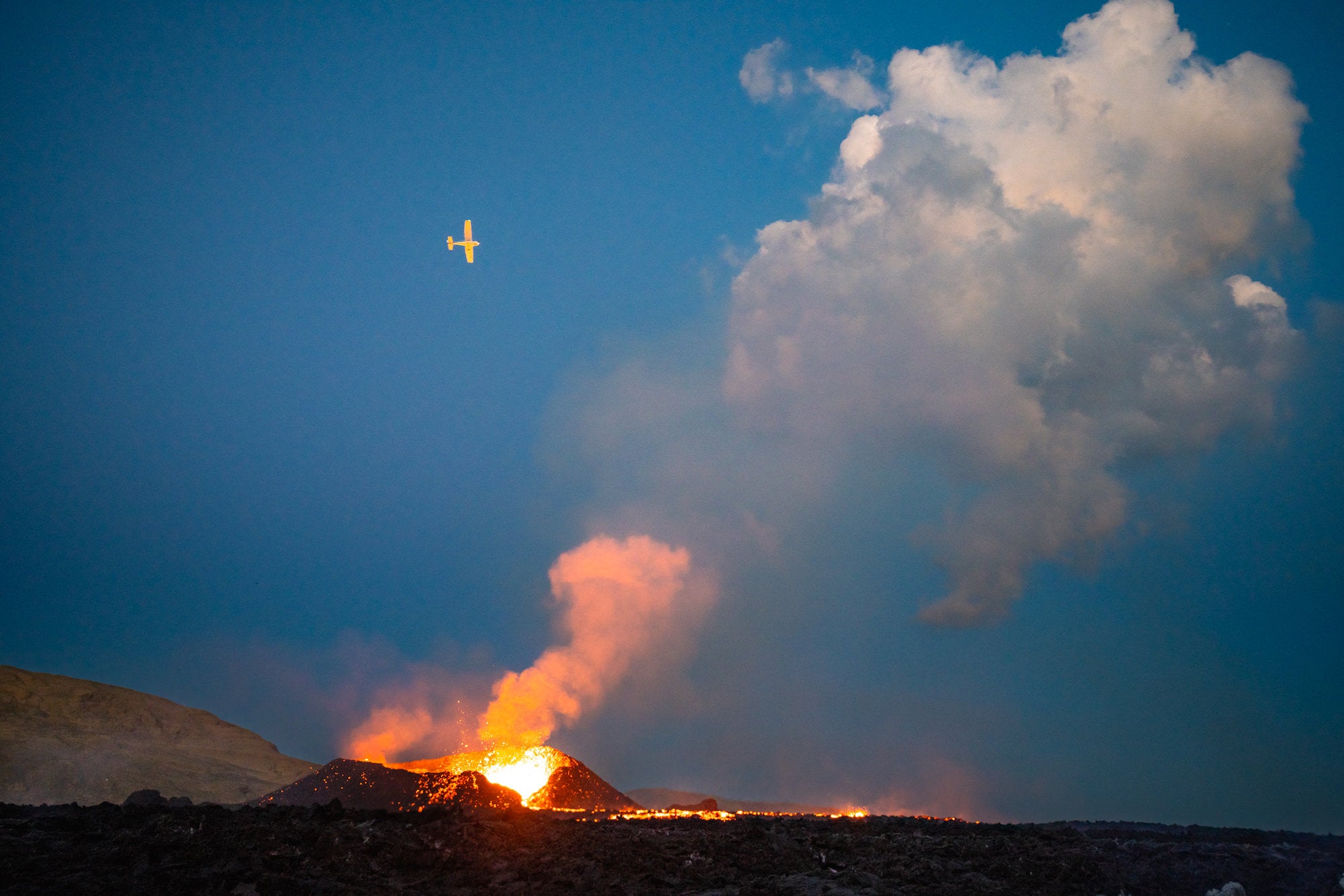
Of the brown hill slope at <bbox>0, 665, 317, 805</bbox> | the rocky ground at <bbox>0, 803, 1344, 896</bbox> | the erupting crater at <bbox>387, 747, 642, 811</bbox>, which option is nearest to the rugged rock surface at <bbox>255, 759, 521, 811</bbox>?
the erupting crater at <bbox>387, 747, 642, 811</bbox>

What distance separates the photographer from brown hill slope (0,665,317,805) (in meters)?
90.1

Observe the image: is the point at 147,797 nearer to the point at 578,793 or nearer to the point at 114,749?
the point at 578,793

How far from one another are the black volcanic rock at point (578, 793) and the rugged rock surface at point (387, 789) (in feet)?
21.2

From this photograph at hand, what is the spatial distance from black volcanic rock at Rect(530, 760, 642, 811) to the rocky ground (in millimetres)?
28027

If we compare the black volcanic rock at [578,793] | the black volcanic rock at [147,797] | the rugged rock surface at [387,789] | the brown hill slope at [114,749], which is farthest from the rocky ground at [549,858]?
the brown hill slope at [114,749]

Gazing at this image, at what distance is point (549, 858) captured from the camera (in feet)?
98.6

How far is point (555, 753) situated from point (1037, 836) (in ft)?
139

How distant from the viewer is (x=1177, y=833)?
4253cm

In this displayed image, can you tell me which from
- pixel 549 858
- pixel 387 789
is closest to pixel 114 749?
pixel 387 789

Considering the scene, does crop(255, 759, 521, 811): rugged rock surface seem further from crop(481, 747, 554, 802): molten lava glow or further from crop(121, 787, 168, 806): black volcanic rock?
crop(121, 787, 168, 806): black volcanic rock

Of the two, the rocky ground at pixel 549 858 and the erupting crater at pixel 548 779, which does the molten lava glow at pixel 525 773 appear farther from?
the rocky ground at pixel 549 858

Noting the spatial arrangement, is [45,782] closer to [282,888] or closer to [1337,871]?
[282,888]


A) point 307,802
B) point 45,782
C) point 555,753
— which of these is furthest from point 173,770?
point 555,753

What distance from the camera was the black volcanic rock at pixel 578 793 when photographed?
61906mm
